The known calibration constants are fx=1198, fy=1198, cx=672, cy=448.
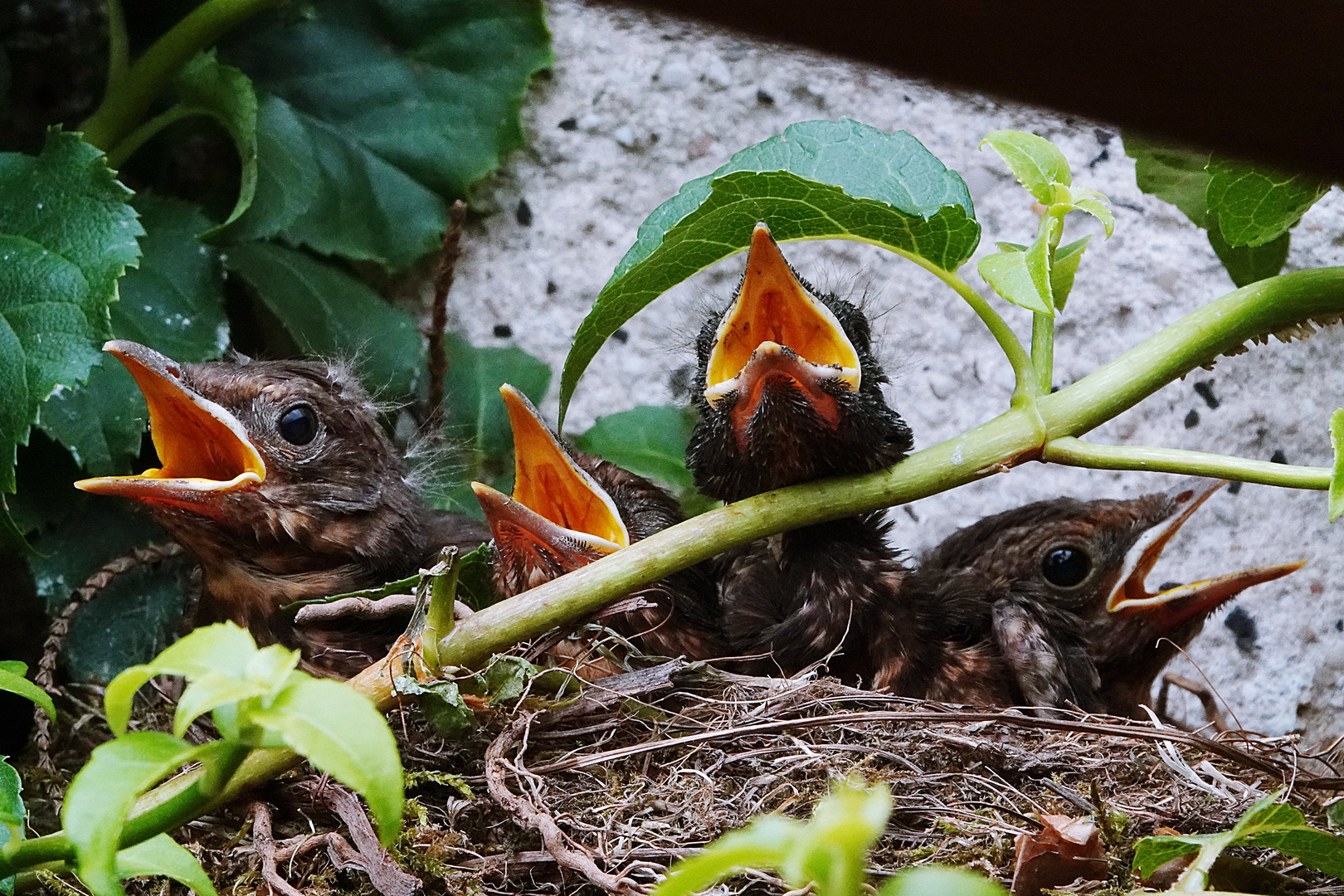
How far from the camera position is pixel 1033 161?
1068mm

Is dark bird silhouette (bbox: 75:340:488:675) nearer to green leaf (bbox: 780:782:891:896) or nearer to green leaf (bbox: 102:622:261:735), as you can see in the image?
green leaf (bbox: 102:622:261:735)

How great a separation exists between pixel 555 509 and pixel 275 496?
12.9 inches

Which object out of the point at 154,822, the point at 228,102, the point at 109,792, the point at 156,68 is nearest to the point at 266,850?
the point at 154,822

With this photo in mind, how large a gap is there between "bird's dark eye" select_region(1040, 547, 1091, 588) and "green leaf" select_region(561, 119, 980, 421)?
23.0 inches

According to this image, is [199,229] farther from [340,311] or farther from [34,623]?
[34,623]

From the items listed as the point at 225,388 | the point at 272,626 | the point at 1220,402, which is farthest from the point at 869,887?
the point at 1220,402

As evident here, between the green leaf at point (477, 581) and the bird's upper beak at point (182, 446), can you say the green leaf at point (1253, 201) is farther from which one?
the bird's upper beak at point (182, 446)

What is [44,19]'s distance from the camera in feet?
6.06

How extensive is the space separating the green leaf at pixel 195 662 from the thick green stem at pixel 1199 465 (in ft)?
2.46

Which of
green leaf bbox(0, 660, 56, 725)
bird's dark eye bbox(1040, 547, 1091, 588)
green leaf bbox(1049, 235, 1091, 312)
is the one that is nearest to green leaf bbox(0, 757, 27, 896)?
green leaf bbox(0, 660, 56, 725)

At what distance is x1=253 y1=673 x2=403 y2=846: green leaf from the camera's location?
1.77 ft

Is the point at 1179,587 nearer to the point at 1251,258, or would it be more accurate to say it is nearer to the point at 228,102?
the point at 1251,258

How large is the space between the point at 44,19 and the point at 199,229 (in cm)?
50

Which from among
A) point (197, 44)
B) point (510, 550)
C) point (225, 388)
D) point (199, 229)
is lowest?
point (510, 550)
